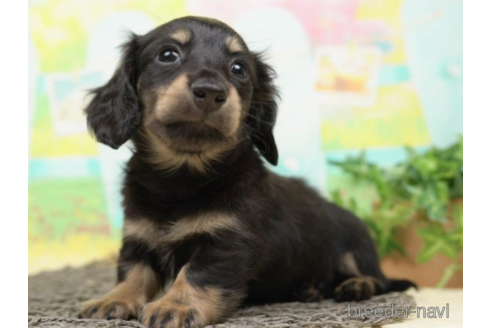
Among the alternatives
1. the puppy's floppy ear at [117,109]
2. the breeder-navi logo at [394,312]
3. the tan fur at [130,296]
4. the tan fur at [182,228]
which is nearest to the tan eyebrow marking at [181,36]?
the puppy's floppy ear at [117,109]

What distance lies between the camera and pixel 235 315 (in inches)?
94.8

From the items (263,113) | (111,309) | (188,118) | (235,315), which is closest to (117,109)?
(188,118)

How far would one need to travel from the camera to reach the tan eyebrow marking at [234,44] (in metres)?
2.50

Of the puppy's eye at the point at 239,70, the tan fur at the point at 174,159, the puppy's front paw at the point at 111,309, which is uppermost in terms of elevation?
the puppy's eye at the point at 239,70

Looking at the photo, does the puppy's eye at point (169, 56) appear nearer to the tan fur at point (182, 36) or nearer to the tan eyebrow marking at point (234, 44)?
the tan fur at point (182, 36)

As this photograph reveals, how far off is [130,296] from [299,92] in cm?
260

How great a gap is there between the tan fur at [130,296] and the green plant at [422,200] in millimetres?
2023

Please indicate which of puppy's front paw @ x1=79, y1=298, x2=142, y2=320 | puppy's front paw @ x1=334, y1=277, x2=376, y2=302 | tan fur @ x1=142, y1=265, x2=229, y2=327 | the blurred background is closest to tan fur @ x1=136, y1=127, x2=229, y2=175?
tan fur @ x1=142, y1=265, x2=229, y2=327

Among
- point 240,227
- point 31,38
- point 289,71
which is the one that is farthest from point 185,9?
point 240,227

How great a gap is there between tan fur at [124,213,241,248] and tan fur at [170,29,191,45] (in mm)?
730

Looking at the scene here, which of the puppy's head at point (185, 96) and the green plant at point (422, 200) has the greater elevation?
the puppy's head at point (185, 96)

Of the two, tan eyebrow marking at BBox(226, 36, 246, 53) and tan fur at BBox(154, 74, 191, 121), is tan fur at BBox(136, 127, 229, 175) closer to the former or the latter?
tan fur at BBox(154, 74, 191, 121)

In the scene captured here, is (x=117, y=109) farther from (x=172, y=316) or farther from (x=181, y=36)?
(x=172, y=316)

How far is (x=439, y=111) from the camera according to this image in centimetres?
450
